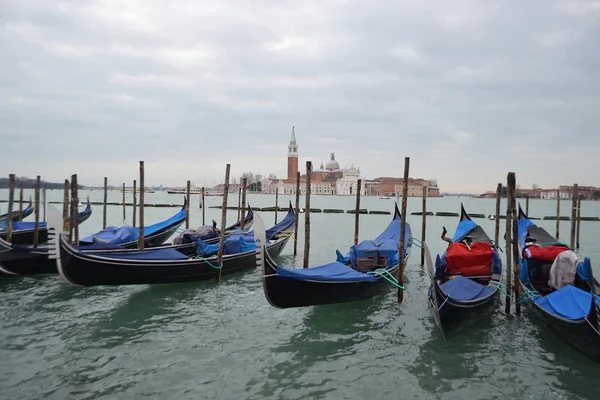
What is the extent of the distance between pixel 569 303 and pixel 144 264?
484cm

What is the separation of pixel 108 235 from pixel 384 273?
17.6 feet

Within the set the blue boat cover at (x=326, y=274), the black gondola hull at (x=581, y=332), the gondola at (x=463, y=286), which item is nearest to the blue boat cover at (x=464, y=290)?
the gondola at (x=463, y=286)

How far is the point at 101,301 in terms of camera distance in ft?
17.5

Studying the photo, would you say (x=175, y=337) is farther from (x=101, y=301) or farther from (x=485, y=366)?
(x=485, y=366)

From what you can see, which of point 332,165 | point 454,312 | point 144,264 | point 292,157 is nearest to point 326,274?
point 454,312

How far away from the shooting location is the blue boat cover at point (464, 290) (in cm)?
430

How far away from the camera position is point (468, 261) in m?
5.28

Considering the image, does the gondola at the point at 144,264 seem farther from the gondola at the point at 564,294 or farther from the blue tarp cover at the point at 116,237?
the gondola at the point at 564,294

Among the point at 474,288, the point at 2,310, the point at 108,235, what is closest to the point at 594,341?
the point at 474,288

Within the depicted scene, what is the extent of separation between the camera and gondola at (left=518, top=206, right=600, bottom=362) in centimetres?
348

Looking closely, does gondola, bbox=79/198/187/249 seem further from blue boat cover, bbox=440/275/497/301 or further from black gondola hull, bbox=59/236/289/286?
blue boat cover, bbox=440/275/497/301

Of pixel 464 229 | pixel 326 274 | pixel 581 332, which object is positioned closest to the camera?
pixel 581 332

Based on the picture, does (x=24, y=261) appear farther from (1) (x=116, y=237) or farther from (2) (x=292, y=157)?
(2) (x=292, y=157)

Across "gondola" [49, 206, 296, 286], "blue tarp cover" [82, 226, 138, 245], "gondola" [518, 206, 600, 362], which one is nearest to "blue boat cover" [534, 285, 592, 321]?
"gondola" [518, 206, 600, 362]
